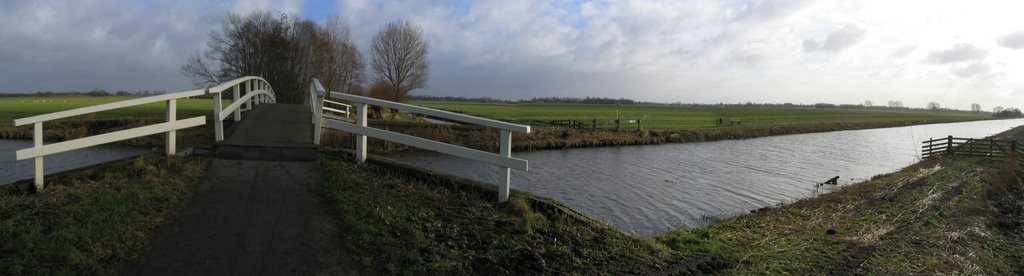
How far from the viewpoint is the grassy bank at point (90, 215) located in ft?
12.9

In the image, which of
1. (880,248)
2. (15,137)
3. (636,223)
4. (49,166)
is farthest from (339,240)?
(15,137)

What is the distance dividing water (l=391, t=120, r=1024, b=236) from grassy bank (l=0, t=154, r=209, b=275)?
8267 millimetres

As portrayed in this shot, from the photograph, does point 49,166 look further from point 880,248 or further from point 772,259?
point 880,248

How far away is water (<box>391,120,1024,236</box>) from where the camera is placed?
1366 cm

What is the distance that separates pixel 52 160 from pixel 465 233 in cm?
1753

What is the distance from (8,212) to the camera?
4762 millimetres

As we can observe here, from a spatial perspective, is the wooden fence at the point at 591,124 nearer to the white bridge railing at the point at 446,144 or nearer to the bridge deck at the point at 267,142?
the bridge deck at the point at 267,142

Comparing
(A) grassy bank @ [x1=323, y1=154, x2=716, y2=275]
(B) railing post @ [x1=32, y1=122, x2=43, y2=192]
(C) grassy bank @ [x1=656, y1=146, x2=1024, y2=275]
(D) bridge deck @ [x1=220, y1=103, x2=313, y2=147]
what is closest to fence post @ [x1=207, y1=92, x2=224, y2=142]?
(D) bridge deck @ [x1=220, y1=103, x2=313, y2=147]

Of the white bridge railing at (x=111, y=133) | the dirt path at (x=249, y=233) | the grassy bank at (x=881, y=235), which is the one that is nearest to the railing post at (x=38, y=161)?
the white bridge railing at (x=111, y=133)

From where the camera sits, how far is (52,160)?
→ 1641 cm

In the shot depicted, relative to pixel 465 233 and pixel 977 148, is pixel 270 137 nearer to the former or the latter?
pixel 465 233

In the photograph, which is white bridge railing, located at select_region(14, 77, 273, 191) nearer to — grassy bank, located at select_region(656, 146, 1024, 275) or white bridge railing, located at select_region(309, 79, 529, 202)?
white bridge railing, located at select_region(309, 79, 529, 202)

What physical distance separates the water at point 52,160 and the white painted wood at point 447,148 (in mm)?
6989

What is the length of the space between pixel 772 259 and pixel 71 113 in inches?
339
